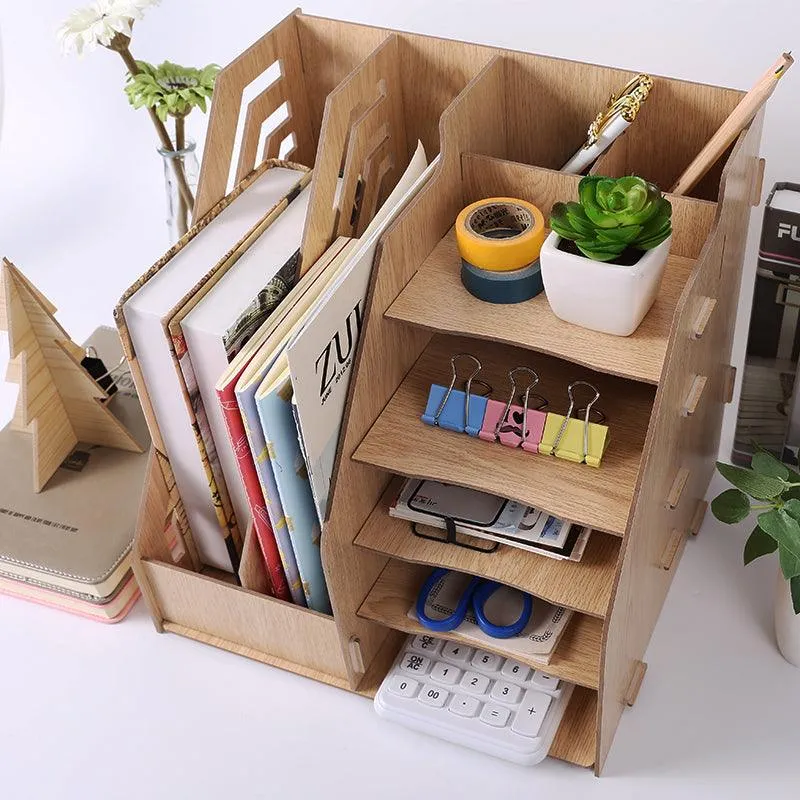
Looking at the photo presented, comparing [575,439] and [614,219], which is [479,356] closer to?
[575,439]

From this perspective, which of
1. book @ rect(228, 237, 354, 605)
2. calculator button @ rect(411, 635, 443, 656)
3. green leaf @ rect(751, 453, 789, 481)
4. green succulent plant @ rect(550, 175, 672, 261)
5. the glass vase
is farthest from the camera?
the glass vase

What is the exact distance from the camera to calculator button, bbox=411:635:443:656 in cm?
136

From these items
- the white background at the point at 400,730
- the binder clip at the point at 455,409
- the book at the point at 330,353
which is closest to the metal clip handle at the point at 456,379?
the binder clip at the point at 455,409

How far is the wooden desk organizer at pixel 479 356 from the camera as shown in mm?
1145

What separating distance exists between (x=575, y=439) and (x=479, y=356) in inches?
7.0

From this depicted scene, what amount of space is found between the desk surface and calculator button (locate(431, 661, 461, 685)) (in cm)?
7

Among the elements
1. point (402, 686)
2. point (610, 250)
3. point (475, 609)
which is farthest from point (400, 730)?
point (610, 250)

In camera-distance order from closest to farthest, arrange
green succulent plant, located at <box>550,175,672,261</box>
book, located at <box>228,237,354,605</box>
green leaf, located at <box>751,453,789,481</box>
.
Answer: green succulent plant, located at <box>550,175,672,261</box>
book, located at <box>228,237,354,605</box>
green leaf, located at <box>751,453,789,481</box>

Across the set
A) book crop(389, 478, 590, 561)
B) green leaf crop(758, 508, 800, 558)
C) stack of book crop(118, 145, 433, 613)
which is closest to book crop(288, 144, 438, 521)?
stack of book crop(118, 145, 433, 613)

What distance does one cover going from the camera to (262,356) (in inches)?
45.6

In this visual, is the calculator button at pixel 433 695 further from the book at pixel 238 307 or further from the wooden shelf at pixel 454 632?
the book at pixel 238 307

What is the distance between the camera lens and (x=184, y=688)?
1.36 meters

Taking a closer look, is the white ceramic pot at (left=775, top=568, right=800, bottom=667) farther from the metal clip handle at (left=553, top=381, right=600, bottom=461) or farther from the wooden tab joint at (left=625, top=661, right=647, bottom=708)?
the metal clip handle at (left=553, top=381, right=600, bottom=461)

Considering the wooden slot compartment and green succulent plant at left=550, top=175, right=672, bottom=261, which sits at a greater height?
green succulent plant at left=550, top=175, right=672, bottom=261
